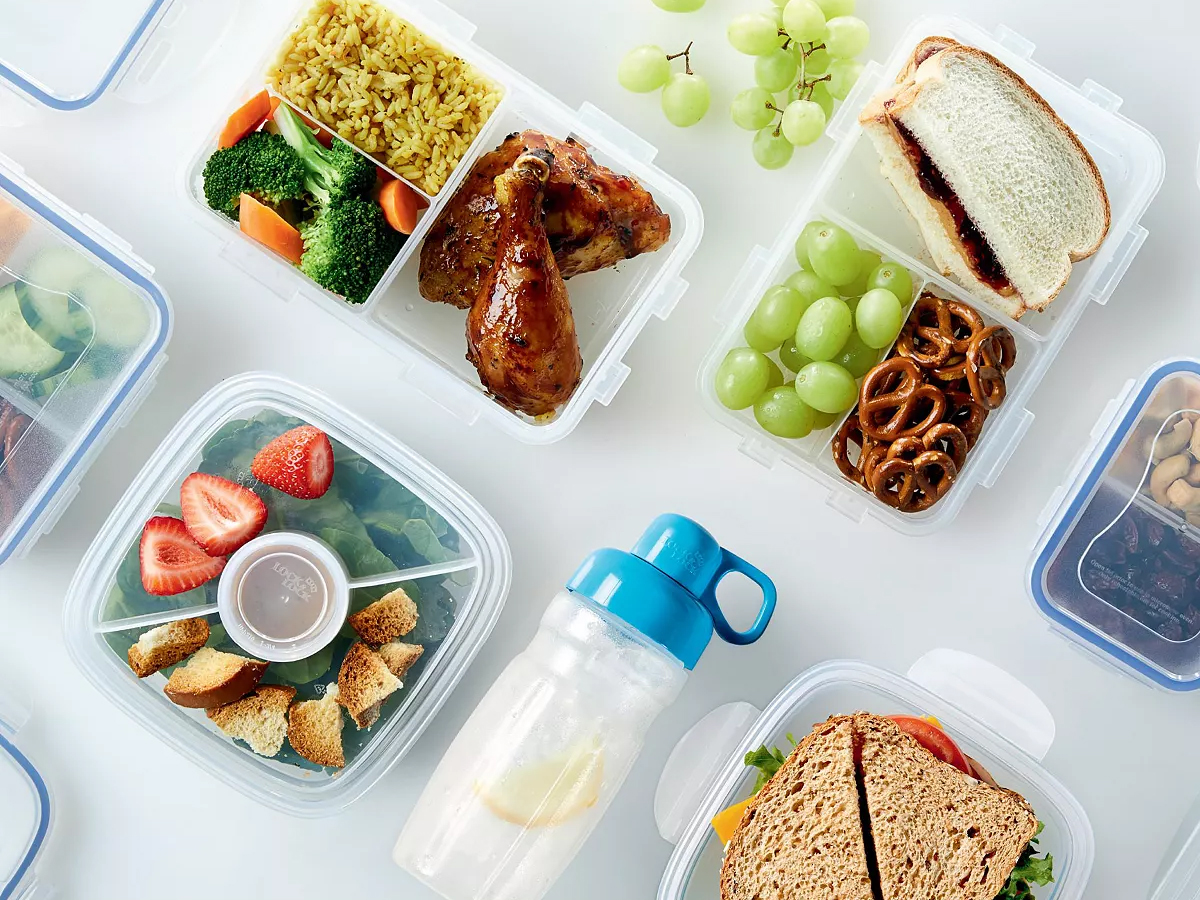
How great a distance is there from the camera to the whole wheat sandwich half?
115 cm

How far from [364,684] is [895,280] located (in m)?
0.83

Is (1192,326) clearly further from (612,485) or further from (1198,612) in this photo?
(612,485)

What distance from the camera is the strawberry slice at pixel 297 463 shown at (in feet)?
3.91

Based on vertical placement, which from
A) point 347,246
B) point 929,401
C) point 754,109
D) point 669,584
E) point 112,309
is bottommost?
point 112,309

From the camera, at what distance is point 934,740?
1135 millimetres

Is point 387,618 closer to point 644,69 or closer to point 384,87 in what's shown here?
point 384,87

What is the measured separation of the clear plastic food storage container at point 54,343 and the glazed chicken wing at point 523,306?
1.48ft

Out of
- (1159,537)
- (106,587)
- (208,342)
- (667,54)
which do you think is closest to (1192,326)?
(1159,537)

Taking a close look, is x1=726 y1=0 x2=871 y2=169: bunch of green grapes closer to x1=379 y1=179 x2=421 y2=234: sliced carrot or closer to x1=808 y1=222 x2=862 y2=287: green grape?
x1=808 y1=222 x2=862 y2=287: green grape

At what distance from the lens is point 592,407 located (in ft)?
4.32

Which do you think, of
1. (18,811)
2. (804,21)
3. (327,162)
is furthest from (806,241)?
(18,811)

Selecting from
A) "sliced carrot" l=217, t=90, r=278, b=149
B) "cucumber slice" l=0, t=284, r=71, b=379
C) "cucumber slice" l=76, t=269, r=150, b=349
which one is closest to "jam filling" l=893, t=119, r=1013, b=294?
"sliced carrot" l=217, t=90, r=278, b=149

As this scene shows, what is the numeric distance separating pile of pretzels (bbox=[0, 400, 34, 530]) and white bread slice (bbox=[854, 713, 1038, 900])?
42.6 inches

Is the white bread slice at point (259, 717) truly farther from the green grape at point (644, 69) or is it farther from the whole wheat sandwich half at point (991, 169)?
the whole wheat sandwich half at point (991, 169)
